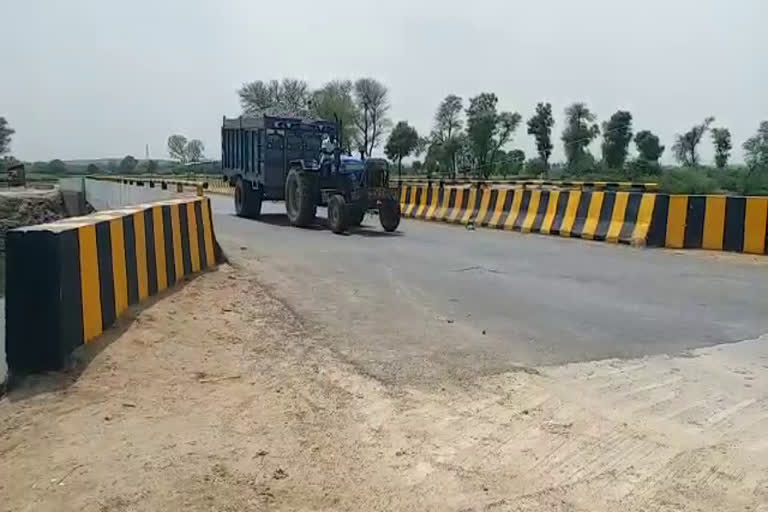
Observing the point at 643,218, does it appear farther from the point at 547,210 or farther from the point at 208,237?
the point at 208,237

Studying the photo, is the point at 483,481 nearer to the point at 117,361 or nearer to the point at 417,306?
the point at 117,361

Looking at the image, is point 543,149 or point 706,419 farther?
point 543,149

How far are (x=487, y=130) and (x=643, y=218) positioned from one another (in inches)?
1372

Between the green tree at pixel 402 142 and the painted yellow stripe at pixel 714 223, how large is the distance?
42975 mm

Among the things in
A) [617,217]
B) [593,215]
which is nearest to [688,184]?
[593,215]

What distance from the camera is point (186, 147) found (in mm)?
81188

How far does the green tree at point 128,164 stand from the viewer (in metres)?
65.4

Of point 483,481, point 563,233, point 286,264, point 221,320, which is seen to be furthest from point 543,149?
point 483,481

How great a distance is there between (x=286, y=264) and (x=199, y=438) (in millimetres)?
7243

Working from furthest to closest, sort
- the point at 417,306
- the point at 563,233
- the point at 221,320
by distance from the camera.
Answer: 1. the point at 563,233
2. the point at 417,306
3. the point at 221,320

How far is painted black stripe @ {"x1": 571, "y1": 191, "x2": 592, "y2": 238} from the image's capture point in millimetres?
16250

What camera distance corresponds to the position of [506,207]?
1900 cm

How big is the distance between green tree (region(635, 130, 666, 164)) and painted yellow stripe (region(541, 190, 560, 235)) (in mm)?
31340

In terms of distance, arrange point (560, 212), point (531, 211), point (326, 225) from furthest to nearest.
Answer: point (326, 225) → point (531, 211) → point (560, 212)
